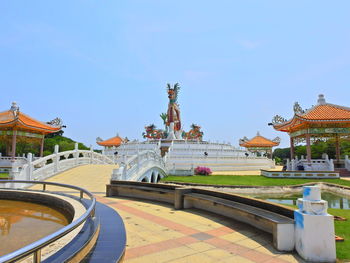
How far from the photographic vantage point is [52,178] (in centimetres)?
1405

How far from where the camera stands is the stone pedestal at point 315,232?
338 centimetres

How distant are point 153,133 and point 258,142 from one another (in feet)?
78.6

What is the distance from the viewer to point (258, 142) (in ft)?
167

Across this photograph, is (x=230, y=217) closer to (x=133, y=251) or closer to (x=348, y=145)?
(x=133, y=251)

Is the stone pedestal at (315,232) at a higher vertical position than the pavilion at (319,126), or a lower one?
lower

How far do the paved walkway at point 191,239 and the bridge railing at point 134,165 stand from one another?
198 inches

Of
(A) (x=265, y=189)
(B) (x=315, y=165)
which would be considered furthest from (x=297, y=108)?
(A) (x=265, y=189)

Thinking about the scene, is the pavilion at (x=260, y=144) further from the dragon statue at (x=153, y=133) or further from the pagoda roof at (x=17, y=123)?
the pagoda roof at (x=17, y=123)

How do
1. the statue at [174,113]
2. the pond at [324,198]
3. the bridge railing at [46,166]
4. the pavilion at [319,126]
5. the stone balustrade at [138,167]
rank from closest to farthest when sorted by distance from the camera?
the stone balustrade at [138,167] → the bridge railing at [46,166] → the pond at [324,198] → the pavilion at [319,126] → the statue at [174,113]

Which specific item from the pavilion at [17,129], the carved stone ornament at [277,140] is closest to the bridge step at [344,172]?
the carved stone ornament at [277,140]

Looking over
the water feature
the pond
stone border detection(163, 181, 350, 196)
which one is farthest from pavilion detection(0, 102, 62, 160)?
the pond

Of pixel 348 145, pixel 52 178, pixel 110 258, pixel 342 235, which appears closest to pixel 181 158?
pixel 52 178

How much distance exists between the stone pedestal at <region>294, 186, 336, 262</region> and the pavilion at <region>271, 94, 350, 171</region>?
20688 millimetres

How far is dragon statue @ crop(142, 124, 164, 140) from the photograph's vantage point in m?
46.2
